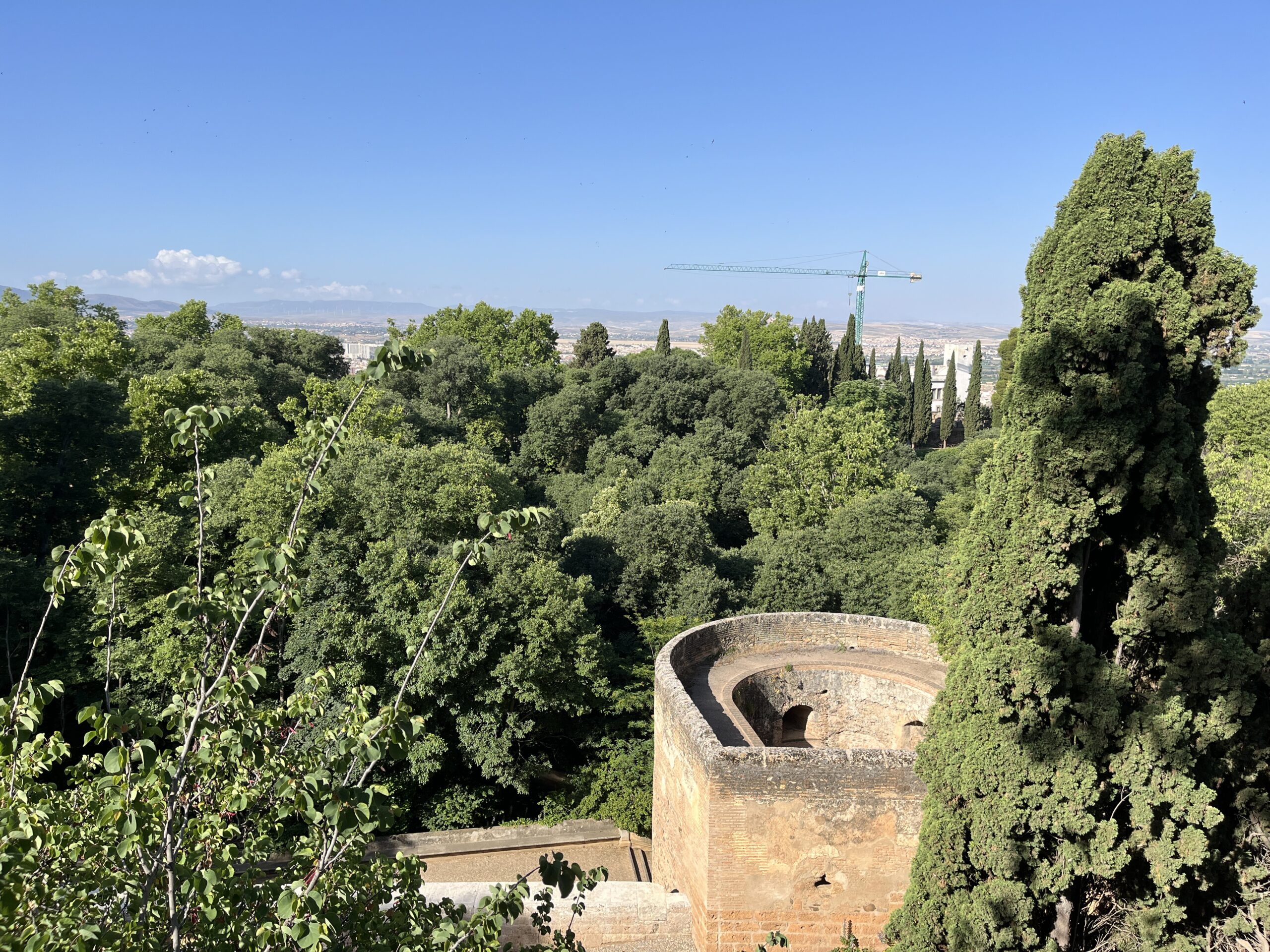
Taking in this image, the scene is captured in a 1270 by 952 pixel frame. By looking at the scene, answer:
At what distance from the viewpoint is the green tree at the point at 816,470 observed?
32125mm

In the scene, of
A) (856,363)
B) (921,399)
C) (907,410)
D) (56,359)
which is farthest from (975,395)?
(56,359)

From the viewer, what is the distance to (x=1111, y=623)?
30.5 feet

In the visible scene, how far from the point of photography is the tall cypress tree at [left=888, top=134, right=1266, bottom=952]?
8453 mm

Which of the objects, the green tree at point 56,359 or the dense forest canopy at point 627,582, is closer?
the dense forest canopy at point 627,582

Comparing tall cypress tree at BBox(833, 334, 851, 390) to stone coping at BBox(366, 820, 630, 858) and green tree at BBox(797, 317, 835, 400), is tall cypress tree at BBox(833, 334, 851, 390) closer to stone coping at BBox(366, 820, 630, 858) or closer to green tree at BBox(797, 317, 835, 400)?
green tree at BBox(797, 317, 835, 400)

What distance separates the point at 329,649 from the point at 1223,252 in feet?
55.2

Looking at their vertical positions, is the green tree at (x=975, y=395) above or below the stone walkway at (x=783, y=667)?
above

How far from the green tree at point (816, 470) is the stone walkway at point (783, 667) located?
13996 mm

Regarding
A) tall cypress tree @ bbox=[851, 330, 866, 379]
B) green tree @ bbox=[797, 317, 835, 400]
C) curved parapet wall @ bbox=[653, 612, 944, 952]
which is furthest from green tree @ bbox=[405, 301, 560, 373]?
curved parapet wall @ bbox=[653, 612, 944, 952]

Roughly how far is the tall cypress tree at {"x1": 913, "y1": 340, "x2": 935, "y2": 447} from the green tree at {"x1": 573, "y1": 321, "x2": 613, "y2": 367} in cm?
2471

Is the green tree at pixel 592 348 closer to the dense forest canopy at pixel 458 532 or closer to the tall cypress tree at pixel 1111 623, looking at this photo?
the dense forest canopy at pixel 458 532

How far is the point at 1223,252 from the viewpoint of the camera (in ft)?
28.4

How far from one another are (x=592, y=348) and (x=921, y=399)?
26874 millimetres

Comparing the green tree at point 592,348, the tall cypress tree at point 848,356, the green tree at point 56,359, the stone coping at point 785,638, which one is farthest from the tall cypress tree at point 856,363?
the green tree at point 56,359
